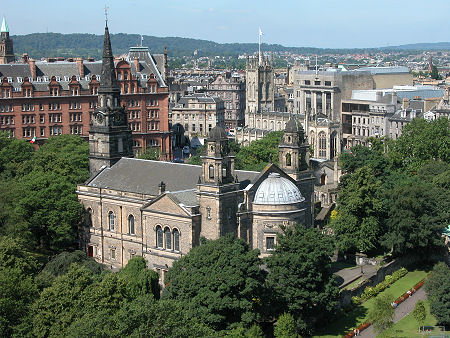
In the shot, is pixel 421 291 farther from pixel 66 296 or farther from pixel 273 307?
pixel 66 296

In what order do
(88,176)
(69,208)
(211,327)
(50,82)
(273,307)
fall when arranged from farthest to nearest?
(50,82)
(88,176)
(69,208)
(273,307)
(211,327)

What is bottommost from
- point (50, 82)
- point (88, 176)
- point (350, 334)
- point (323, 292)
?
point (350, 334)

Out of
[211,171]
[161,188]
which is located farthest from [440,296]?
[161,188]

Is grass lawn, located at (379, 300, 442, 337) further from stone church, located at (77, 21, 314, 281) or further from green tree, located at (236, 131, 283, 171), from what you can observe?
green tree, located at (236, 131, 283, 171)

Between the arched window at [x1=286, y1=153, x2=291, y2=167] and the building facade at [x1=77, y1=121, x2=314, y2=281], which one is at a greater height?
the arched window at [x1=286, y1=153, x2=291, y2=167]

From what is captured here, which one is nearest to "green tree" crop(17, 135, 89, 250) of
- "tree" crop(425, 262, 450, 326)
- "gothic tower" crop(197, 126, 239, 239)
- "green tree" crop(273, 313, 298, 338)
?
"gothic tower" crop(197, 126, 239, 239)

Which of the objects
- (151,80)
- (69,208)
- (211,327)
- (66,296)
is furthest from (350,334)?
(151,80)

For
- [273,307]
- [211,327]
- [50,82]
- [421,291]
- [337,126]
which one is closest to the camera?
[211,327]
